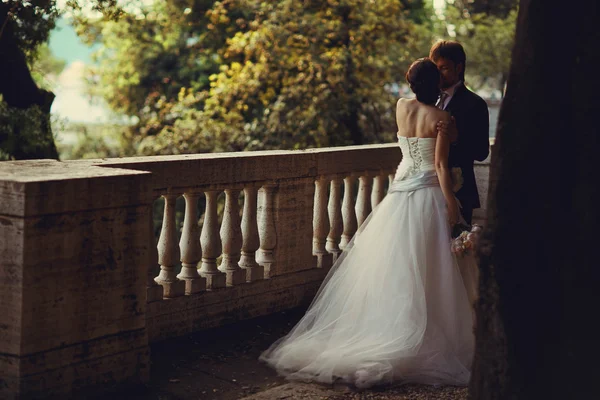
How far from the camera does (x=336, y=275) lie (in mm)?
6527

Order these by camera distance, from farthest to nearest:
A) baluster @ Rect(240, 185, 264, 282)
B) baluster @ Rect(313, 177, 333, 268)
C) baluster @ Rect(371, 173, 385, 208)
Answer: baluster @ Rect(371, 173, 385, 208) < baluster @ Rect(313, 177, 333, 268) < baluster @ Rect(240, 185, 264, 282)

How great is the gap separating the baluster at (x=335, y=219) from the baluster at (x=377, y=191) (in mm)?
399

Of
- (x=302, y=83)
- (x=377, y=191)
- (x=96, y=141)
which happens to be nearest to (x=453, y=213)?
(x=377, y=191)

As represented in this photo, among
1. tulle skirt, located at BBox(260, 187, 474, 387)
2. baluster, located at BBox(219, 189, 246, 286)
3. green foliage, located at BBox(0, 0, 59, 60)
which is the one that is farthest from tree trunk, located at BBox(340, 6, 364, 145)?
tulle skirt, located at BBox(260, 187, 474, 387)

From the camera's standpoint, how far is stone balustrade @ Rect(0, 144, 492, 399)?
476 cm

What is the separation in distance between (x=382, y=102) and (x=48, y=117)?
6.51 metres

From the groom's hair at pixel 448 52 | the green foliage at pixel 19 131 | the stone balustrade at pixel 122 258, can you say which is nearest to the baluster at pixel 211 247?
the stone balustrade at pixel 122 258

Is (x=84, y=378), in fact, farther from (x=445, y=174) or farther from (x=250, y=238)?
(x=445, y=174)

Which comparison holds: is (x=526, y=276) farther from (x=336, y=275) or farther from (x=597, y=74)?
(x=336, y=275)

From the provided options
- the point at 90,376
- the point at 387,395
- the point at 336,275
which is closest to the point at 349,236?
the point at 336,275

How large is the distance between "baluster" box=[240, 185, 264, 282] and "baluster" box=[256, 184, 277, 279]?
0.36 feet

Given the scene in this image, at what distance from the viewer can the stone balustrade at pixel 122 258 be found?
476 cm

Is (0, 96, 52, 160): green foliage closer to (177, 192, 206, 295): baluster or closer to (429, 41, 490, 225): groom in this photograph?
(177, 192, 206, 295): baluster

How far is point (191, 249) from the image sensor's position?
21.2 feet
